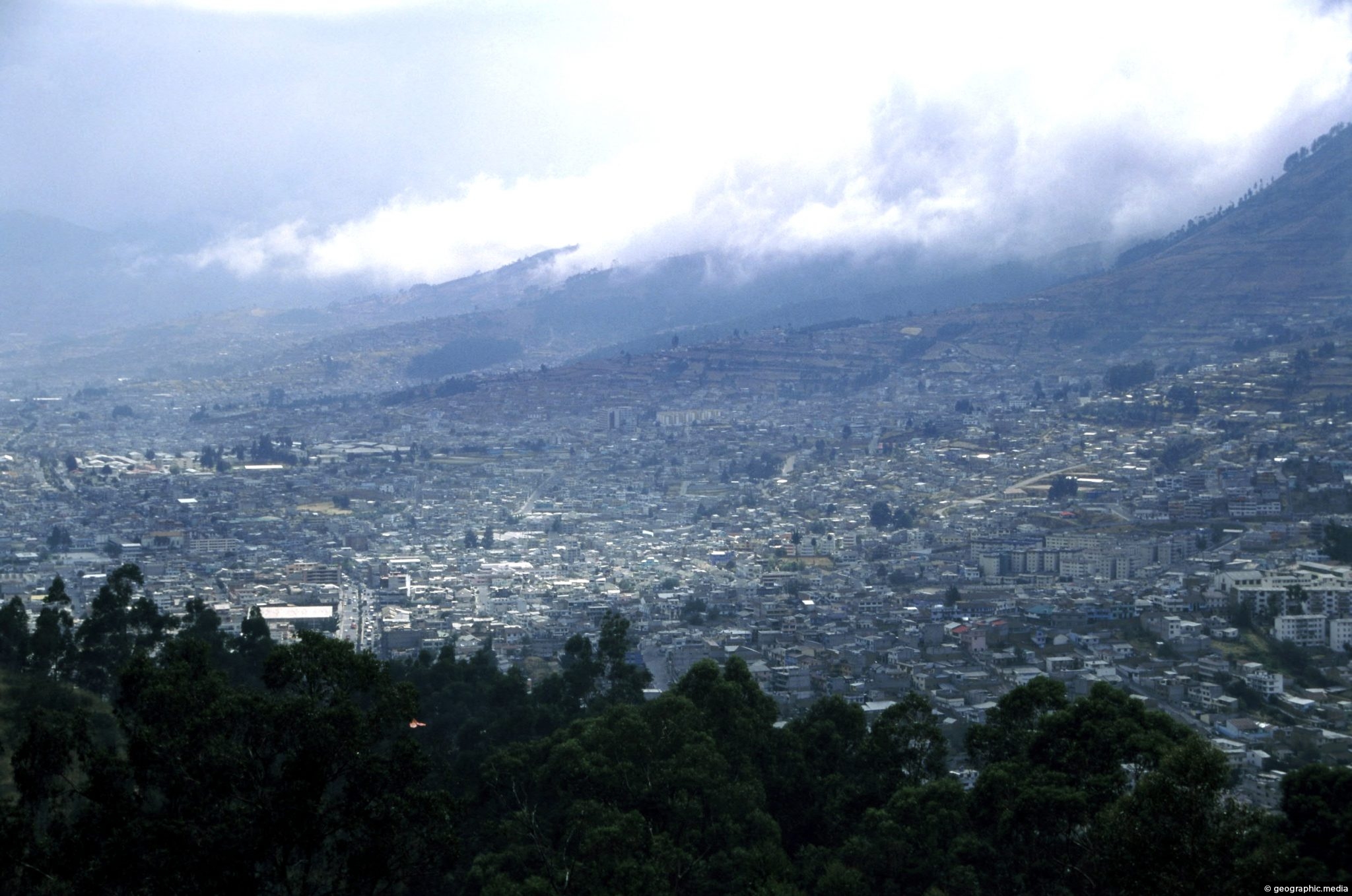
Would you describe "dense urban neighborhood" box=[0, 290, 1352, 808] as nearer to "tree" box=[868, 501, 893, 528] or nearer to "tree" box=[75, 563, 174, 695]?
"tree" box=[868, 501, 893, 528]

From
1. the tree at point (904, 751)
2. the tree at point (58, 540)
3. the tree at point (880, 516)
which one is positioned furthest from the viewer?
the tree at point (880, 516)

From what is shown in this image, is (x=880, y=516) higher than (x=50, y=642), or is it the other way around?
(x=50, y=642)

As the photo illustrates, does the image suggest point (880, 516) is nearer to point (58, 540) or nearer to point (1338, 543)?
point (1338, 543)

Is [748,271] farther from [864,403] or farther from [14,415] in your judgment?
[14,415]

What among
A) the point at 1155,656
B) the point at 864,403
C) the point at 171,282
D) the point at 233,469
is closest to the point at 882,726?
the point at 1155,656

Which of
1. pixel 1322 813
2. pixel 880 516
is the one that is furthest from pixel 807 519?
pixel 1322 813

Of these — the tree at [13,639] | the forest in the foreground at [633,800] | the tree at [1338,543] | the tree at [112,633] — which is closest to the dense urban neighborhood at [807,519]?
the tree at [1338,543]

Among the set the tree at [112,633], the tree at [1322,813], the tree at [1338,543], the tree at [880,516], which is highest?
the tree at [112,633]

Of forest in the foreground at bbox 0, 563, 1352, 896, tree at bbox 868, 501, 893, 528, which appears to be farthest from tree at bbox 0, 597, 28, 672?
tree at bbox 868, 501, 893, 528

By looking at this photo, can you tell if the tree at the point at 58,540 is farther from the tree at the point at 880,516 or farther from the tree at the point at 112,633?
the tree at the point at 880,516
